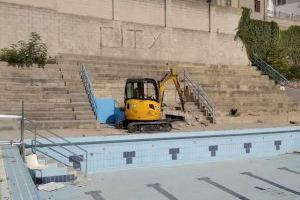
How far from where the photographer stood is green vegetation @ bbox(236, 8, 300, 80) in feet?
93.3

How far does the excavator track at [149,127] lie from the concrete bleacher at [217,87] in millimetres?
3383

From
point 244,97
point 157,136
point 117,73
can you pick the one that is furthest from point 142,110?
point 244,97

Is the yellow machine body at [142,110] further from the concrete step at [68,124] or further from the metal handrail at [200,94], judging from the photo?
the metal handrail at [200,94]

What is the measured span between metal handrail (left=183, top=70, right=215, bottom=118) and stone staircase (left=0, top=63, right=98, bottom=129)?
548 centimetres

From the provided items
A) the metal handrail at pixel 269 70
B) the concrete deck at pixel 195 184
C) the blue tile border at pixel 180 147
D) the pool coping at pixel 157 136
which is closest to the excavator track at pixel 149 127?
the pool coping at pixel 157 136

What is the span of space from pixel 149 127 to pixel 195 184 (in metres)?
5.19

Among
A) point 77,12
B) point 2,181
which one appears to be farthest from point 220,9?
point 2,181

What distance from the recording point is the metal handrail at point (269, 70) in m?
26.3

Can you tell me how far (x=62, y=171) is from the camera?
345 inches

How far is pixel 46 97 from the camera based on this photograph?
15.5 meters

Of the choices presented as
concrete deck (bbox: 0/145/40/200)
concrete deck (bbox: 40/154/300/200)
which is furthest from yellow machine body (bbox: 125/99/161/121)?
concrete deck (bbox: 0/145/40/200)

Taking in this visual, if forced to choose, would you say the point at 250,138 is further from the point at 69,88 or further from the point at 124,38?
the point at 124,38

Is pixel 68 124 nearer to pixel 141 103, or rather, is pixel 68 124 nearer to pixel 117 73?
pixel 141 103

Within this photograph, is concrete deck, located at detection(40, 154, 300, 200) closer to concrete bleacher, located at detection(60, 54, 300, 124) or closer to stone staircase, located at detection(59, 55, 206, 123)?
stone staircase, located at detection(59, 55, 206, 123)
